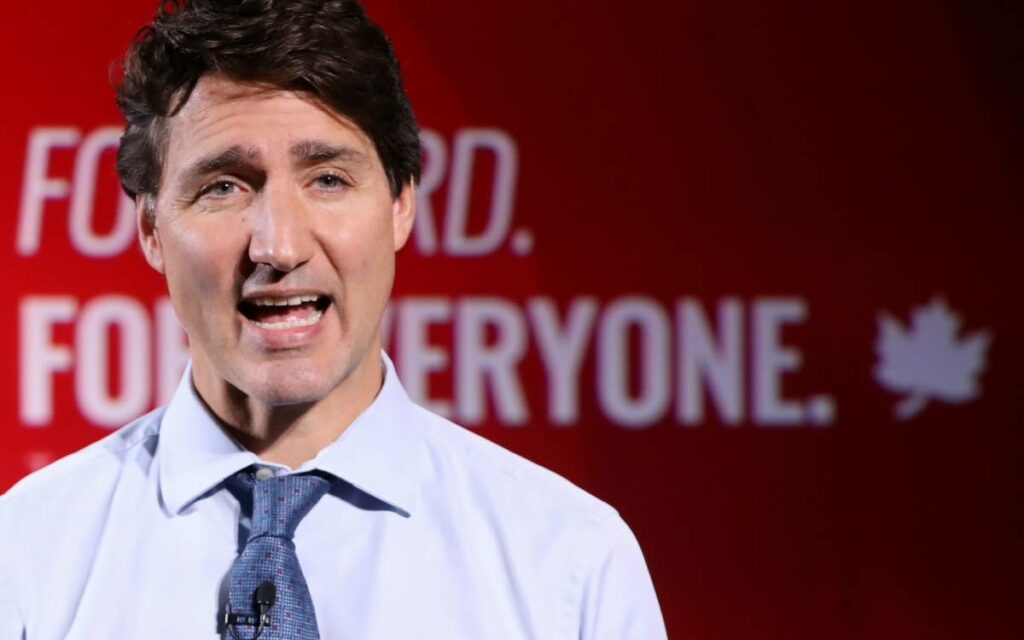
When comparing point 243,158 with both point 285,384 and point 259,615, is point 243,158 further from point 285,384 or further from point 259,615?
point 259,615

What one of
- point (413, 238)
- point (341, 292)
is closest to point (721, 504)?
point (413, 238)

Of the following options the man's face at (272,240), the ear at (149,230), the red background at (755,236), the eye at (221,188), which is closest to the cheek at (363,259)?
the man's face at (272,240)

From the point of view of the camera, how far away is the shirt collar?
138cm

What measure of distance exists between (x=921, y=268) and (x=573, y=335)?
2.01 feet

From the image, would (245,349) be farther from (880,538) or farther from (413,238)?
(880,538)

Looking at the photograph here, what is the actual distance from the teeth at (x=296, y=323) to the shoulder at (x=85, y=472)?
23cm

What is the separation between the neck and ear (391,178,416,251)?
0.54ft

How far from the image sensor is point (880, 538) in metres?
2.50

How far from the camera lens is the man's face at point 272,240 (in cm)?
134

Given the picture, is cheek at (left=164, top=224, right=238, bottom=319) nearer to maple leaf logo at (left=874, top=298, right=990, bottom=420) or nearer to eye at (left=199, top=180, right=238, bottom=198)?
eye at (left=199, top=180, right=238, bottom=198)

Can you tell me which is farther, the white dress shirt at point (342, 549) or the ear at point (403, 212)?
the ear at point (403, 212)

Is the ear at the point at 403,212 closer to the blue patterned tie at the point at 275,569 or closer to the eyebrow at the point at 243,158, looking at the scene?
the eyebrow at the point at 243,158

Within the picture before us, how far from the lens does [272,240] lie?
1.31 metres

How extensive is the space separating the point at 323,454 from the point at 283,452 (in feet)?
0.14
